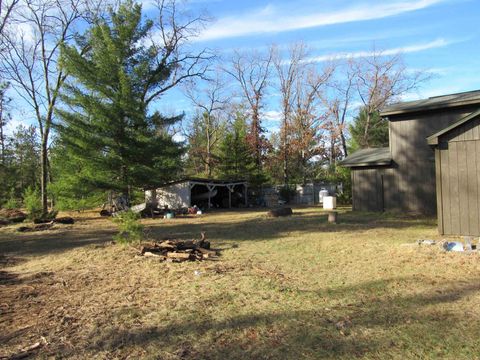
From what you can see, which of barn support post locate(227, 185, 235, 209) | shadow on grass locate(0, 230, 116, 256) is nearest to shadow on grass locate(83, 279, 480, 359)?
shadow on grass locate(0, 230, 116, 256)

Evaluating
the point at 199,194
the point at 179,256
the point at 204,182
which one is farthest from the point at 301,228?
the point at 199,194

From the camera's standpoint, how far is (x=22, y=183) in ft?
146

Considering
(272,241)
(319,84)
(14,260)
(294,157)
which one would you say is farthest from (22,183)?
(272,241)

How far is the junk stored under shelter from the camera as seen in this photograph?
84.5ft

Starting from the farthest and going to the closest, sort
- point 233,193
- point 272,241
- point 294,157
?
point 294,157 → point 233,193 → point 272,241

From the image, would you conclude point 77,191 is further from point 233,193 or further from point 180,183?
point 233,193

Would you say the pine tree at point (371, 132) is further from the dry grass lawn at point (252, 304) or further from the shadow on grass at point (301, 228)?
the dry grass lawn at point (252, 304)

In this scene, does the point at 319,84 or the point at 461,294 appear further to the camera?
the point at 319,84

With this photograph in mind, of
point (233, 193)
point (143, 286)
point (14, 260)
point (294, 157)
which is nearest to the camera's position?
point (143, 286)

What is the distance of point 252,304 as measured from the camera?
5.33 meters

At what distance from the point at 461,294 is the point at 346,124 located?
40.2 m

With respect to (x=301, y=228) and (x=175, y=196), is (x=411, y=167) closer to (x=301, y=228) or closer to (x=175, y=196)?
(x=301, y=228)

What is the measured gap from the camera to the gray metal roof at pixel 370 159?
18172 millimetres

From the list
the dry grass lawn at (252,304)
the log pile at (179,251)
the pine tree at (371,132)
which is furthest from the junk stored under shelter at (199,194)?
the pine tree at (371,132)
